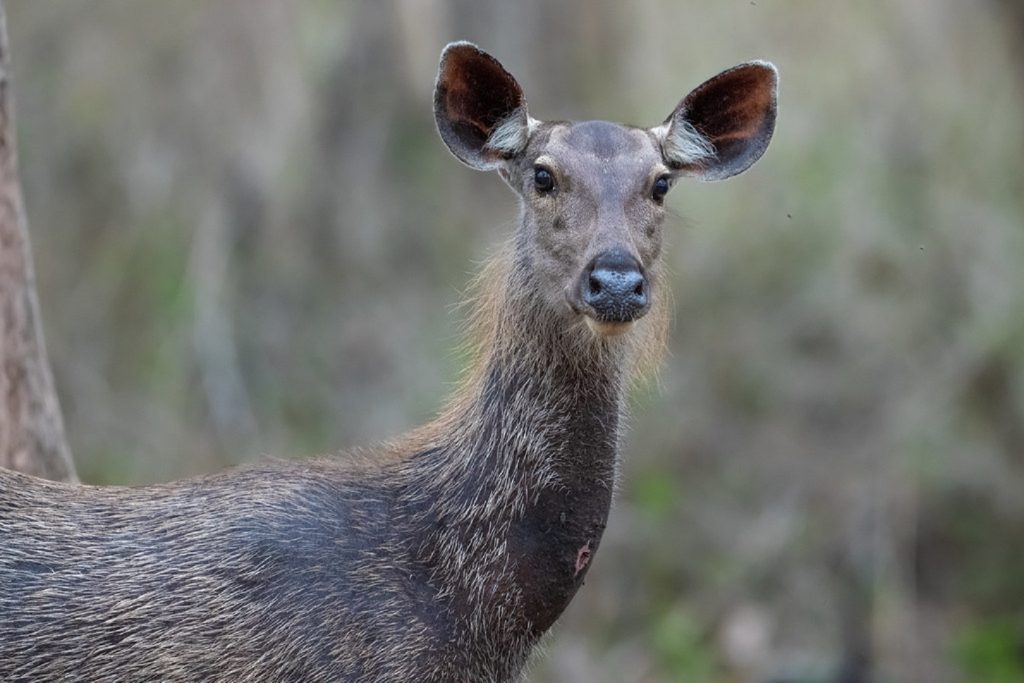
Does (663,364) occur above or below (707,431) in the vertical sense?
below

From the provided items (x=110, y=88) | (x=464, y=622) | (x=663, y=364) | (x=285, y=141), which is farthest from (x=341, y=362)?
(x=464, y=622)

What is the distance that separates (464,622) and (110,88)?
1019 centimetres

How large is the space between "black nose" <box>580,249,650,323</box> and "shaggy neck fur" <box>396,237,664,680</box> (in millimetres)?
358

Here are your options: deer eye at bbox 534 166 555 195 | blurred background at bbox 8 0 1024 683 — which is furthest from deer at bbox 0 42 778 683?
blurred background at bbox 8 0 1024 683

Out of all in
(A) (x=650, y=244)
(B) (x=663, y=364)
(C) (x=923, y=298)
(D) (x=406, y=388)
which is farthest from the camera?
(D) (x=406, y=388)

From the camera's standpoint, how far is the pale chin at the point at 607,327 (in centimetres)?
592

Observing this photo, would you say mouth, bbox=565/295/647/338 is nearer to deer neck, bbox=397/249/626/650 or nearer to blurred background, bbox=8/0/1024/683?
deer neck, bbox=397/249/626/650

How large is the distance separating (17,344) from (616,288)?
344 centimetres

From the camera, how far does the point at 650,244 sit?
20.8 ft

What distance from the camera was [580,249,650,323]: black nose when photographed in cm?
582

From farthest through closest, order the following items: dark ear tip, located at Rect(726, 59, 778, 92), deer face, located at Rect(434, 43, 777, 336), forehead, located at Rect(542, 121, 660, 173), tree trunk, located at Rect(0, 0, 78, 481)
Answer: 1. tree trunk, located at Rect(0, 0, 78, 481)
2. dark ear tip, located at Rect(726, 59, 778, 92)
3. forehead, located at Rect(542, 121, 660, 173)
4. deer face, located at Rect(434, 43, 777, 336)

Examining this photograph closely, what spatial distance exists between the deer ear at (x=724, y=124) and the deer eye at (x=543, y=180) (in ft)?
2.09

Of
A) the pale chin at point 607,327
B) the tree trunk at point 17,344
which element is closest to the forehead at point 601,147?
the pale chin at point 607,327

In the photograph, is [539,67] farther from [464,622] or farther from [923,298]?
[464,622]
